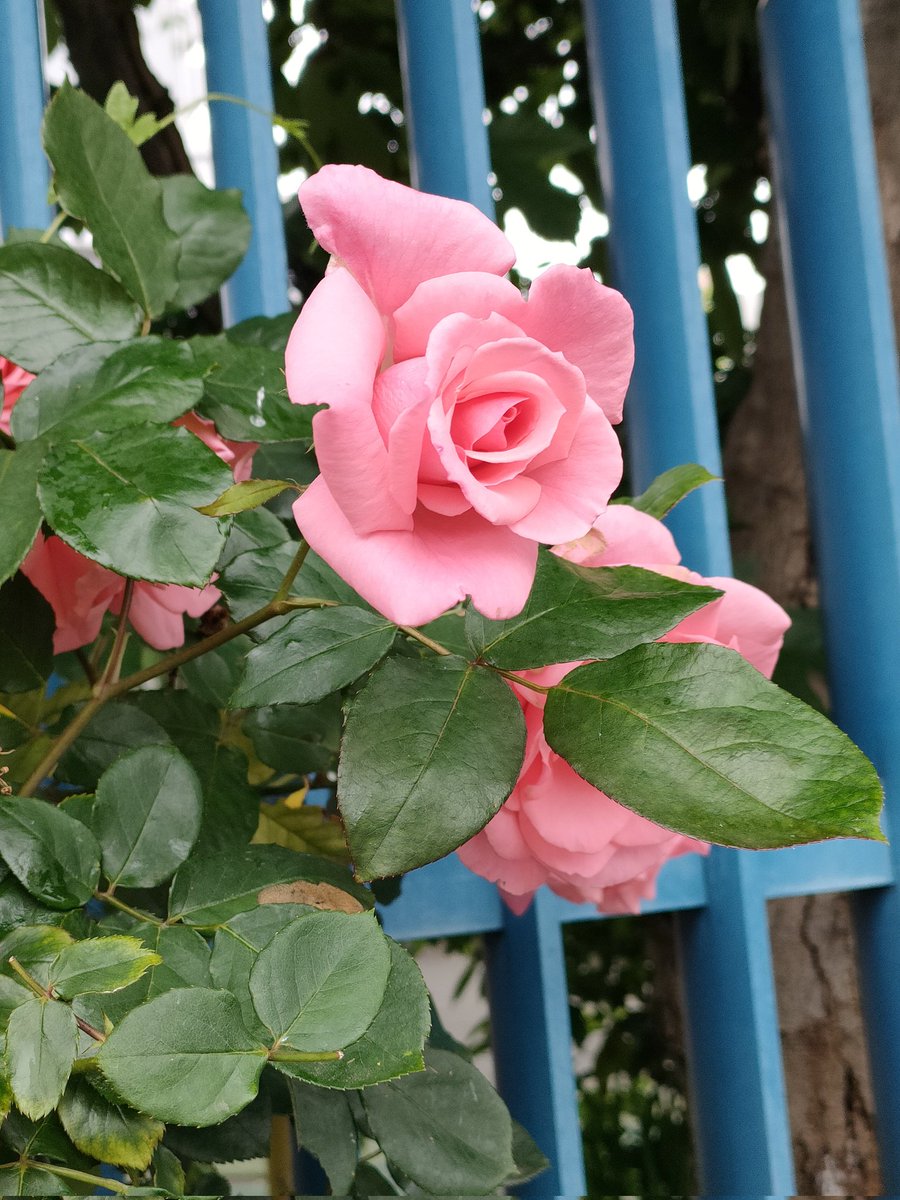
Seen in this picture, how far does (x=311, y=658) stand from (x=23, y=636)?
4.6 inches

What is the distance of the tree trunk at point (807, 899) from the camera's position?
2.88ft

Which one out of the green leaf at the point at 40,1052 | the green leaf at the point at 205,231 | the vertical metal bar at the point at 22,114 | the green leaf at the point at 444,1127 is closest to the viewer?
the green leaf at the point at 40,1052

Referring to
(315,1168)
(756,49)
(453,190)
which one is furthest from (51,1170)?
(756,49)

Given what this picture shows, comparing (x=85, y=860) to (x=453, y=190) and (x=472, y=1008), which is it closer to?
(x=453, y=190)

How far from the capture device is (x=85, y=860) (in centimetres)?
29

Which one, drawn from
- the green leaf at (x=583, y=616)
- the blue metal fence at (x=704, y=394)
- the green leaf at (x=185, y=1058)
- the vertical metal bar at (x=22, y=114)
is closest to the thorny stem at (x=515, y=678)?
the green leaf at (x=583, y=616)

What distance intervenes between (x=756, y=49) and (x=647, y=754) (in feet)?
3.60

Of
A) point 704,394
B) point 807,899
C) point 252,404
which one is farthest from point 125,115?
point 807,899

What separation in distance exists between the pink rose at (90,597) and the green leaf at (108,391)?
0.17 feet

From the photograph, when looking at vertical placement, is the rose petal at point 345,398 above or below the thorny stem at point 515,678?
above

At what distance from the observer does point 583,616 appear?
0.90ft

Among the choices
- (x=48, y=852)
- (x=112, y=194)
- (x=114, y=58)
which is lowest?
(x=48, y=852)

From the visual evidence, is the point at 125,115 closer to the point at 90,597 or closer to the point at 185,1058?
the point at 90,597

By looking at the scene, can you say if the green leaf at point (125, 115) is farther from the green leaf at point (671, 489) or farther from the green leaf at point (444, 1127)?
the green leaf at point (444, 1127)
